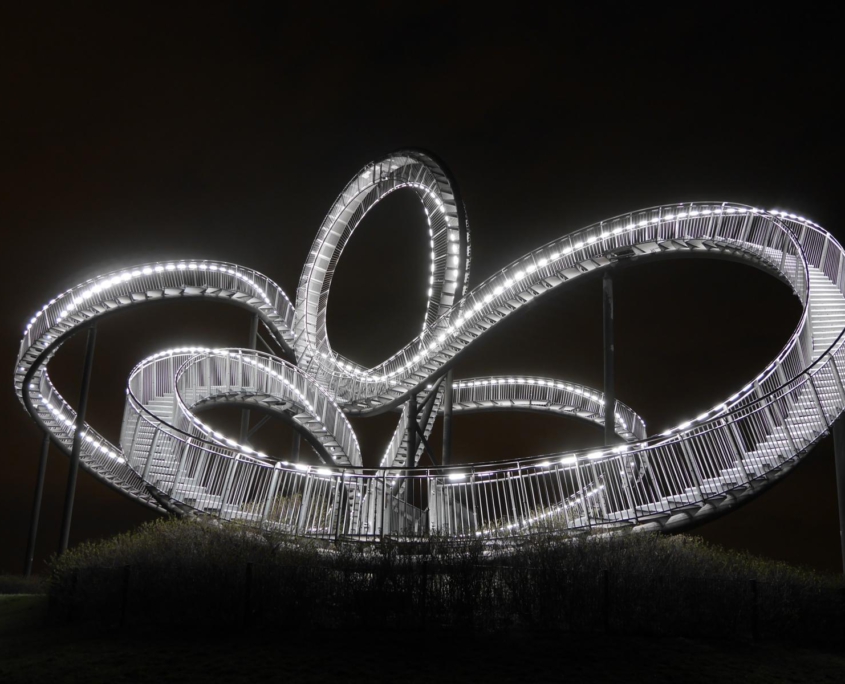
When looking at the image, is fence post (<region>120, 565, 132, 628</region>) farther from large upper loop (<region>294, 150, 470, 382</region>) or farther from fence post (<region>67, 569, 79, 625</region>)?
large upper loop (<region>294, 150, 470, 382</region>)

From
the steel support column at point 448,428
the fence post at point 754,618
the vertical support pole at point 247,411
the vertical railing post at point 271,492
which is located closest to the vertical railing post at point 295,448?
the vertical support pole at point 247,411

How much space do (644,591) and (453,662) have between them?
3.13 metres

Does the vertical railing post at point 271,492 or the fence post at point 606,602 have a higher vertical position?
the vertical railing post at point 271,492

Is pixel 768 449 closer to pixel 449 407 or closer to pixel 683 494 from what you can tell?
pixel 683 494

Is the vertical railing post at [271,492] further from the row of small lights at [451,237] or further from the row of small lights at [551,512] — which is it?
the row of small lights at [551,512]

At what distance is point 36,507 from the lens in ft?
101

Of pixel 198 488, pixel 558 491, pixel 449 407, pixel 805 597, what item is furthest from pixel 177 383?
pixel 805 597

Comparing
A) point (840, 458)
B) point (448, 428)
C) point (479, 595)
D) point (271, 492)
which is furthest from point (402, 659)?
point (448, 428)

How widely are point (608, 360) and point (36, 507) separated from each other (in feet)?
71.6

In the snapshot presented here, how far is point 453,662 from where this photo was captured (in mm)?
11133

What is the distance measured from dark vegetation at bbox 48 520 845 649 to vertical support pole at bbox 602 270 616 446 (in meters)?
6.06

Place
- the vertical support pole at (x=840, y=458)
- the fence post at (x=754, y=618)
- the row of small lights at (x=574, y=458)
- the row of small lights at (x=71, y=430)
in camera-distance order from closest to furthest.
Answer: the fence post at (x=754, y=618)
the row of small lights at (x=574, y=458)
the vertical support pole at (x=840, y=458)
the row of small lights at (x=71, y=430)

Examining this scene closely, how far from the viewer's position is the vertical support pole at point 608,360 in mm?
19547

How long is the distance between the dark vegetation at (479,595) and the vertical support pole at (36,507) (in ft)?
59.7
